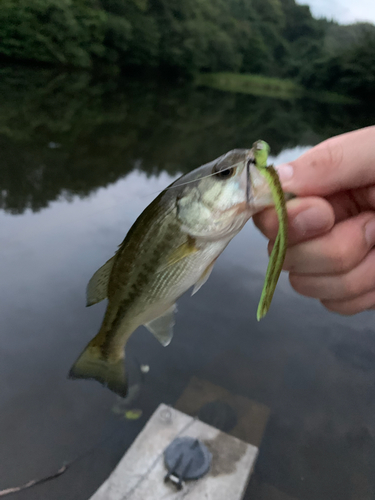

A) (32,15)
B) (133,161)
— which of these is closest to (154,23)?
(32,15)

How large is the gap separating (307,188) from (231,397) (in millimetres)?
2887

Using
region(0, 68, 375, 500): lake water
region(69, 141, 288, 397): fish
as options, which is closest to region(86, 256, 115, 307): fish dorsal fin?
region(69, 141, 288, 397): fish

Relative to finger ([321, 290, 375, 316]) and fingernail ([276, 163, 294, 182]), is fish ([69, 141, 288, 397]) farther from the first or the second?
finger ([321, 290, 375, 316])

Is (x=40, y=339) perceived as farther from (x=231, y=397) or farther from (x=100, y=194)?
(x=100, y=194)

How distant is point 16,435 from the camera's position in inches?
125

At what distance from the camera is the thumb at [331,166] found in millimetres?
1604

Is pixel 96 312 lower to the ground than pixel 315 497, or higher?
higher

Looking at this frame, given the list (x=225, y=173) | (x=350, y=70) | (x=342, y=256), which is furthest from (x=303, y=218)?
(x=350, y=70)

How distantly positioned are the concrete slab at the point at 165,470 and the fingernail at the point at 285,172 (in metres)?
2.45

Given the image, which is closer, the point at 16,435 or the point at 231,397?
the point at 16,435

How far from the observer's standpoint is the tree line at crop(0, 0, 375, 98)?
94.8 ft

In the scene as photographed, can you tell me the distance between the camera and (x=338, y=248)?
5.83 ft

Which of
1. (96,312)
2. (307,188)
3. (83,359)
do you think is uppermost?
(307,188)

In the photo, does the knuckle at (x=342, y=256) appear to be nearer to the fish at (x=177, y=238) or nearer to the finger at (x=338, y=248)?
the finger at (x=338, y=248)
